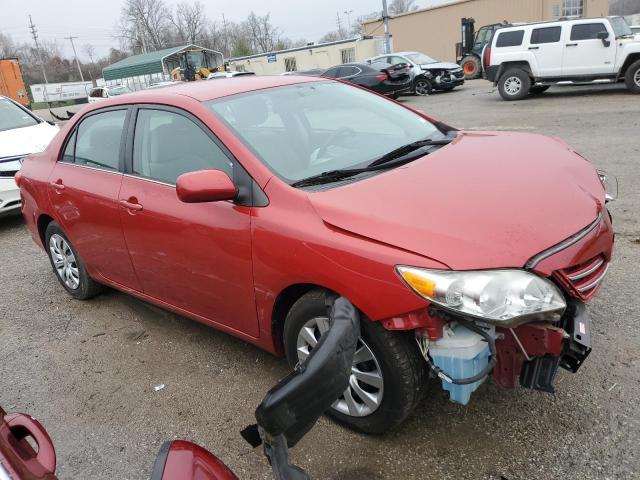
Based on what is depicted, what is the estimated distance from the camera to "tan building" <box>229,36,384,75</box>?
36.0 m

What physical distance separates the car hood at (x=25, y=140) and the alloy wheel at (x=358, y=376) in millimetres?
6113

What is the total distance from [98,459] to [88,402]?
0.56 m

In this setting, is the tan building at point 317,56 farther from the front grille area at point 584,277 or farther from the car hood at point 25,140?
the front grille area at point 584,277

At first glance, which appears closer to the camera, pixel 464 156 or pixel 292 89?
pixel 464 156

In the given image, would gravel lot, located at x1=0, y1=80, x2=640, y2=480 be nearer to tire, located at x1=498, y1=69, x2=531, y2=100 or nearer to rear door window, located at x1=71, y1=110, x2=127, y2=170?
rear door window, located at x1=71, y1=110, x2=127, y2=170

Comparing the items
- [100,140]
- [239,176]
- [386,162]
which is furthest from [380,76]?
[239,176]

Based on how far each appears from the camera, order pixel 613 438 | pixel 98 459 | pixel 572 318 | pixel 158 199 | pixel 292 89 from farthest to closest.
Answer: pixel 292 89 < pixel 158 199 < pixel 98 459 < pixel 613 438 < pixel 572 318

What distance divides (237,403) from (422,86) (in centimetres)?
1758

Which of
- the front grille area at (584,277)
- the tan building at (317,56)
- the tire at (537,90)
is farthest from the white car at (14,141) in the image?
the tan building at (317,56)

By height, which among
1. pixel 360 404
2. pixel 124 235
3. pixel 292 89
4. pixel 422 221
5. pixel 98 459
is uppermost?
pixel 292 89

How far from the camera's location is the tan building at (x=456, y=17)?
30.5m

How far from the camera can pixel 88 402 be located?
318cm

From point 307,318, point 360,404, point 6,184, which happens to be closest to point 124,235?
point 307,318

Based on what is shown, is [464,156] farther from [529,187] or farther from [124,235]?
[124,235]
